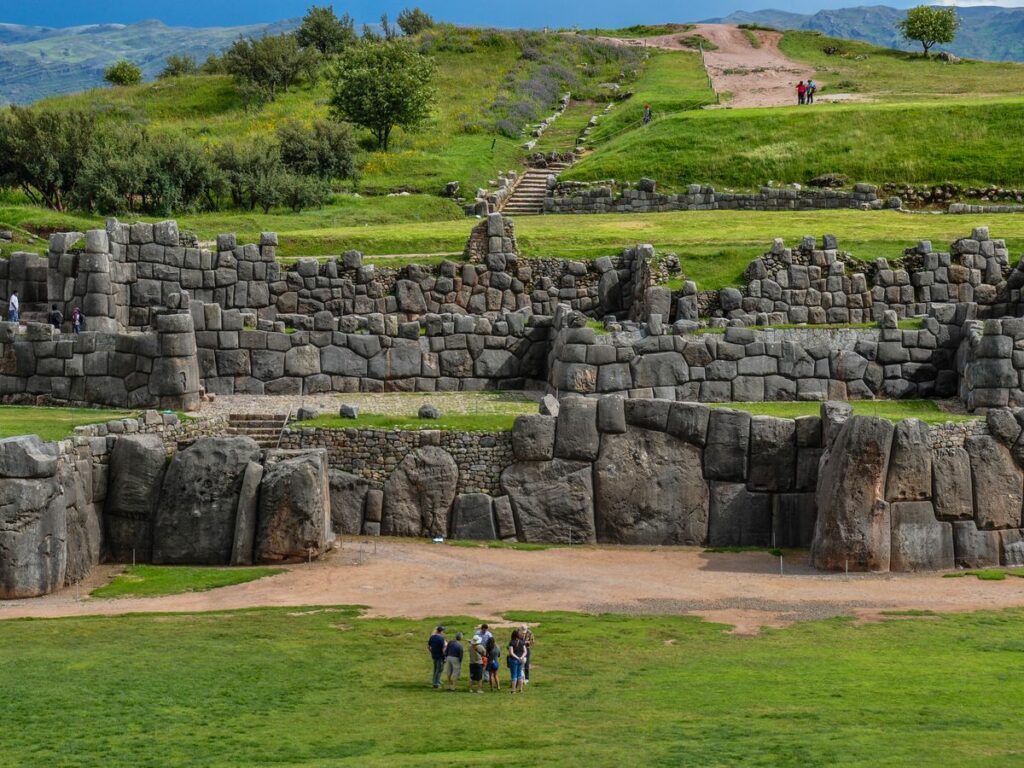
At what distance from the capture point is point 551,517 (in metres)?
43.1

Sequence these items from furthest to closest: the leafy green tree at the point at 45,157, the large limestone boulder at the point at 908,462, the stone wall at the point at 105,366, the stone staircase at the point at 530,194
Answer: the stone staircase at the point at 530,194, the leafy green tree at the point at 45,157, the stone wall at the point at 105,366, the large limestone boulder at the point at 908,462

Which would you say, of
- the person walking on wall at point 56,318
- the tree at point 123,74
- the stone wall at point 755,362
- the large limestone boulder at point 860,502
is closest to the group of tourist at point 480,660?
the large limestone boulder at point 860,502

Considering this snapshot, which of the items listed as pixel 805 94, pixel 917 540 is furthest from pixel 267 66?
pixel 917 540

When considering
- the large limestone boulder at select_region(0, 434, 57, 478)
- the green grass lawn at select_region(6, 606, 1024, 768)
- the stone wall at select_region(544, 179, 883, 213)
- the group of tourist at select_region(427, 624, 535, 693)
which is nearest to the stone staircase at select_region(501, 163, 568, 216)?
the stone wall at select_region(544, 179, 883, 213)

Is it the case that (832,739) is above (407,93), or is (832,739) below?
below

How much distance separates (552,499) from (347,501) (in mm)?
4757

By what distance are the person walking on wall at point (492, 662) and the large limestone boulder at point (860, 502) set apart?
478 inches

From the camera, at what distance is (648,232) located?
61.6 meters

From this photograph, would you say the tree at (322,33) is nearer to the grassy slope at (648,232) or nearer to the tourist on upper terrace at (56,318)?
the grassy slope at (648,232)

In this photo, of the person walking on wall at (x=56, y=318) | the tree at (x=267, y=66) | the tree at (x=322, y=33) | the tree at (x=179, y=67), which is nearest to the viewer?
the person walking on wall at (x=56, y=318)

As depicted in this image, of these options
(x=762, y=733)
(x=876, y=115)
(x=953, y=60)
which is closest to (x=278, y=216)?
(x=876, y=115)

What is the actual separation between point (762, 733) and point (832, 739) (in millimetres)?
1004

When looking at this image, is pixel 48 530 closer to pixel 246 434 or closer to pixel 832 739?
pixel 246 434

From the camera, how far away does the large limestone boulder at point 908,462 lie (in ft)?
131
